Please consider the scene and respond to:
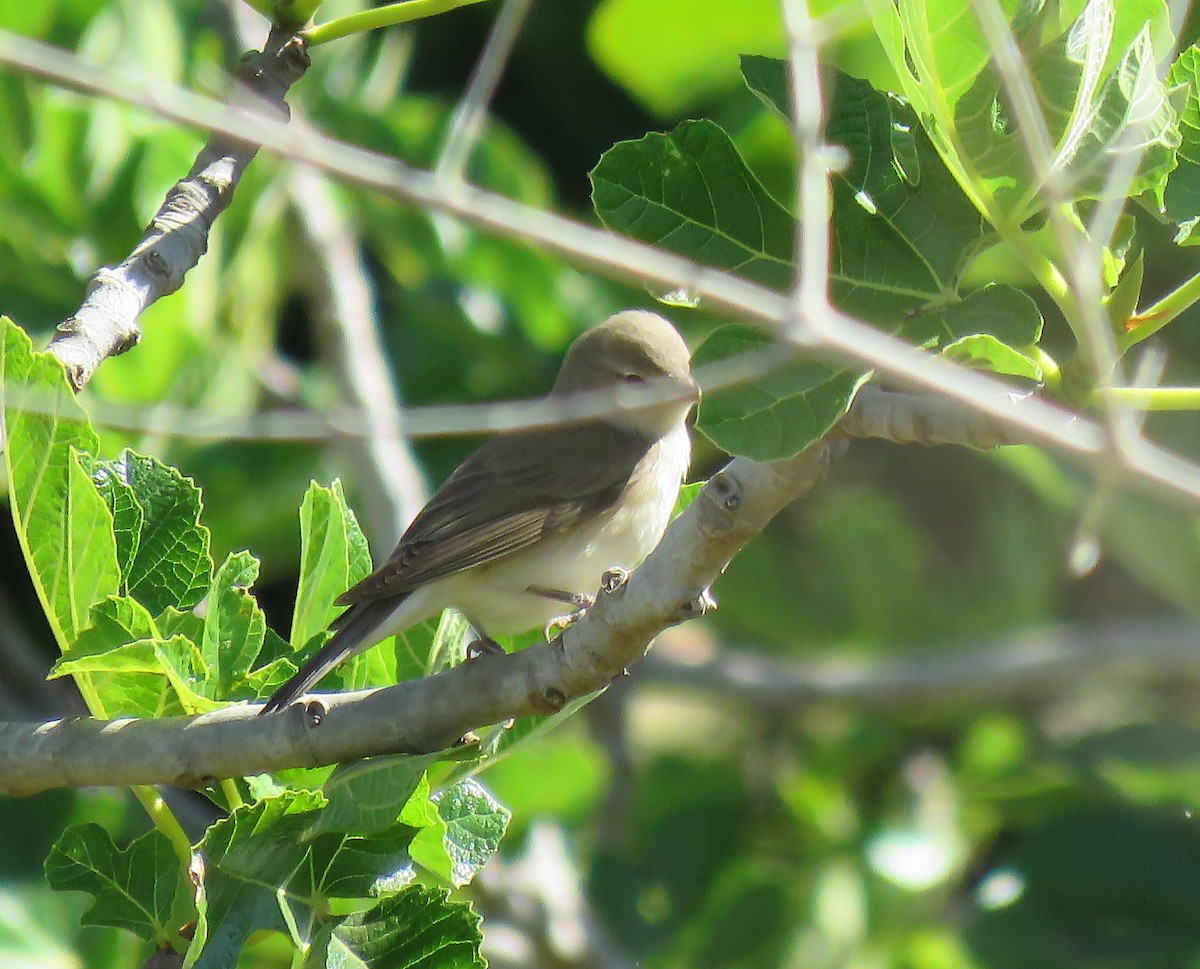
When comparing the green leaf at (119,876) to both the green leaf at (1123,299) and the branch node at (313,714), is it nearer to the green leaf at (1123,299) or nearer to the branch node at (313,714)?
the branch node at (313,714)

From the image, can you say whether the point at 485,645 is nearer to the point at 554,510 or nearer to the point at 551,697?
the point at 554,510

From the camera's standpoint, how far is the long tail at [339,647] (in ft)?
6.68

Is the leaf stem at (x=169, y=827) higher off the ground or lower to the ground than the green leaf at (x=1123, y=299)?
lower

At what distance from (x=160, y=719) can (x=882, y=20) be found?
125 centimetres

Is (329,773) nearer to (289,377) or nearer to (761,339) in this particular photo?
(761,339)

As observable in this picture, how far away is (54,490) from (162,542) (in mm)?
293

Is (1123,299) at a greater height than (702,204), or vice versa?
(702,204)

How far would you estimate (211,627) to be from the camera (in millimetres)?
2129

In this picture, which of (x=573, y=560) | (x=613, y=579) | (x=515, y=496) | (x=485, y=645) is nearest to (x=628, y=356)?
(x=515, y=496)

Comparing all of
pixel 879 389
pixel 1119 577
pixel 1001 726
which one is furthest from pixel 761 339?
pixel 1119 577

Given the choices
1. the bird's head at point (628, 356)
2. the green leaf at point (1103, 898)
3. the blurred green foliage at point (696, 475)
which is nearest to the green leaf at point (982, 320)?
the blurred green foliage at point (696, 475)

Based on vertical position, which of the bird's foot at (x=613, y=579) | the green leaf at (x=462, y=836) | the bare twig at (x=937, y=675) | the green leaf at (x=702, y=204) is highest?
the green leaf at (x=702, y=204)

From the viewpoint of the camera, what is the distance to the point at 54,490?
6.30ft

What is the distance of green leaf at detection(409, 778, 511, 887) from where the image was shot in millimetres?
2072
